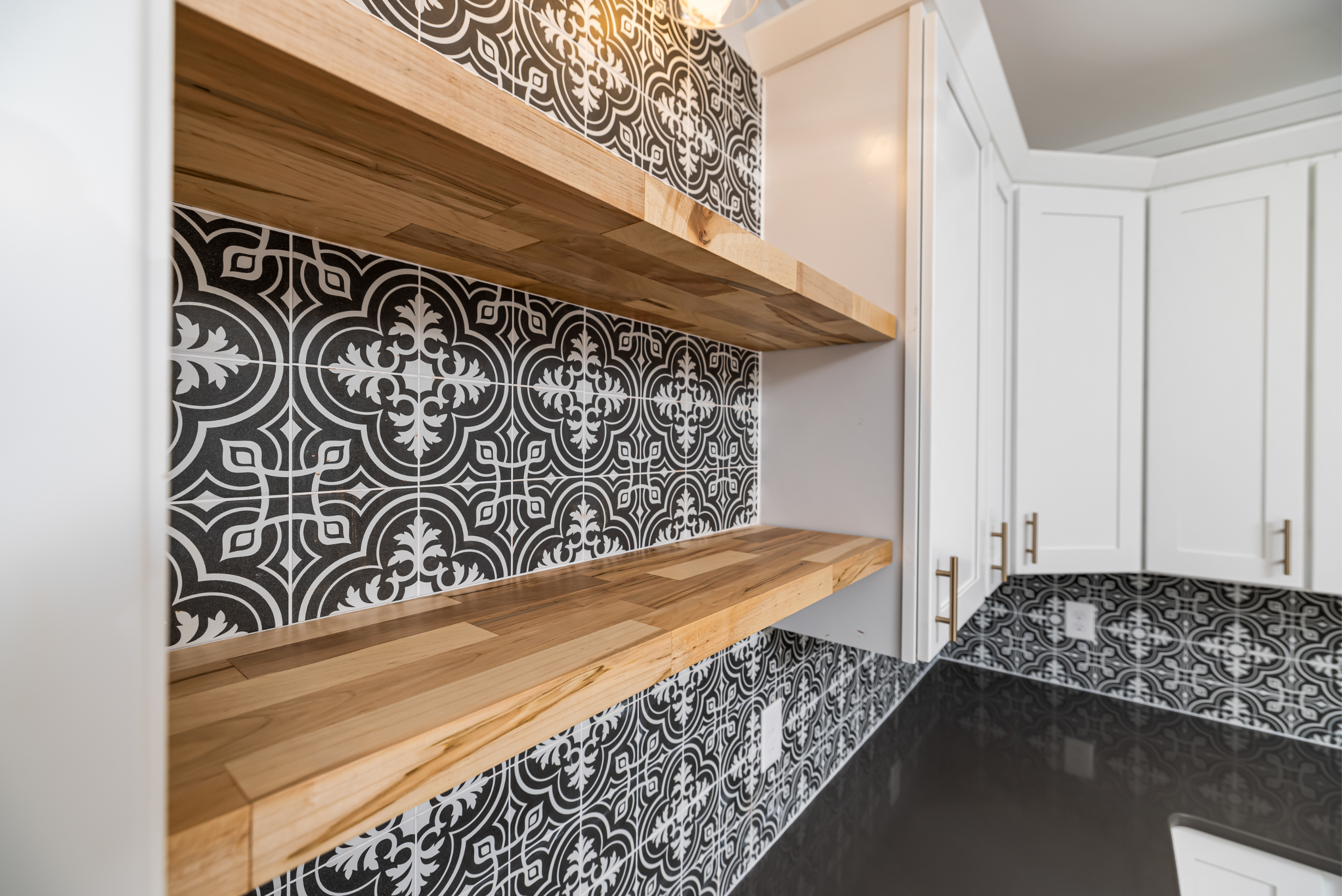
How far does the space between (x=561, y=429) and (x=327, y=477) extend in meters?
0.28

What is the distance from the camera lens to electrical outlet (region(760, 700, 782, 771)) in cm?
112

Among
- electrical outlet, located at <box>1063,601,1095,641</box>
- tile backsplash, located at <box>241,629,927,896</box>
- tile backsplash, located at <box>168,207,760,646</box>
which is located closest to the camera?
tile backsplash, located at <box>168,207,760,646</box>

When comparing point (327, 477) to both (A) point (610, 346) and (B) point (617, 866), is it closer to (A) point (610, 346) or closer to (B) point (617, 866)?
(A) point (610, 346)

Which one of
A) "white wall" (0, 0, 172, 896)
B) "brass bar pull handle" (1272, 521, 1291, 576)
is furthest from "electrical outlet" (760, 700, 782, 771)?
"brass bar pull handle" (1272, 521, 1291, 576)

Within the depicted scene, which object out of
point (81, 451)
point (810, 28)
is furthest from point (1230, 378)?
point (81, 451)

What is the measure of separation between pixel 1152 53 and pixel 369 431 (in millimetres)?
2158

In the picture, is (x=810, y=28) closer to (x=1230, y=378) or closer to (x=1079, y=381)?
(x=1079, y=381)

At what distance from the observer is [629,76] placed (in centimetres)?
84

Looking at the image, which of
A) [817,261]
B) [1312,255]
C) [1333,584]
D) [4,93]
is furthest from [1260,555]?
[4,93]

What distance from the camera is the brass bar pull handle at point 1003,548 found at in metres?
1.41

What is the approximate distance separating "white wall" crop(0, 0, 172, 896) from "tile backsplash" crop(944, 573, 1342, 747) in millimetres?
2240

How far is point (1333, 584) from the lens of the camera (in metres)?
1.37

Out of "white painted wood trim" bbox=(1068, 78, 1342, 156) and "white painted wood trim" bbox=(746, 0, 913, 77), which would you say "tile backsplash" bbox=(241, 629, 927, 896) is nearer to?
"white painted wood trim" bbox=(746, 0, 913, 77)

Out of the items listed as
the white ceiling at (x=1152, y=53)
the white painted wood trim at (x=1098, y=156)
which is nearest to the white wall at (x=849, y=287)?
the white painted wood trim at (x=1098, y=156)
